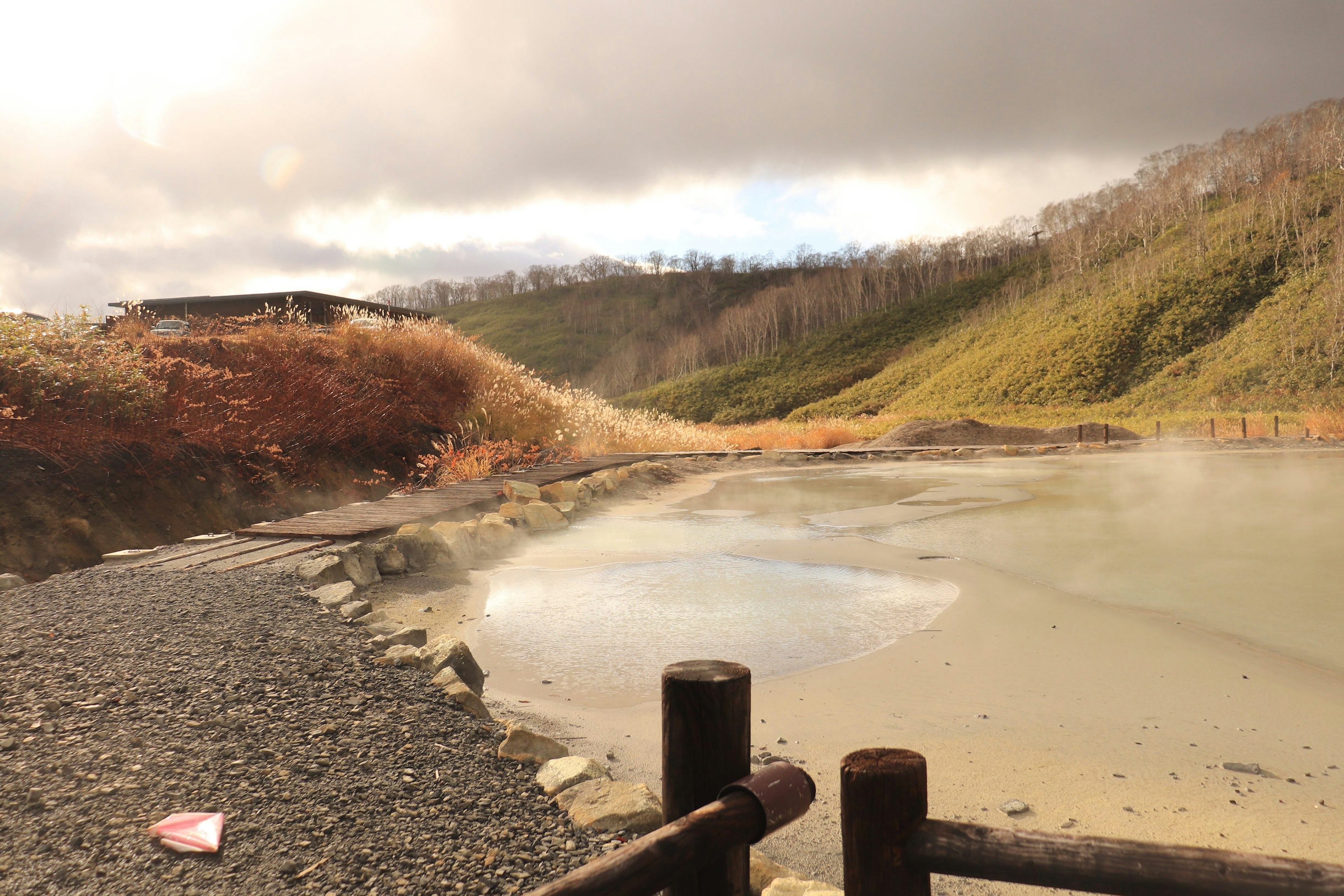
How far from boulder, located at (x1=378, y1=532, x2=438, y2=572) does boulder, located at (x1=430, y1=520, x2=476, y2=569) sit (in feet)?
0.24

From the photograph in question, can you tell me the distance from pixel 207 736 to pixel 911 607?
349 centimetres

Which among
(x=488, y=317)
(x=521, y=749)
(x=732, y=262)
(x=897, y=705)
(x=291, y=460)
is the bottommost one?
(x=897, y=705)

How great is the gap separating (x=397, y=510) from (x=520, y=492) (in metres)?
Result: 1.44

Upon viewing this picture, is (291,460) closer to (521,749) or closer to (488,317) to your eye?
(521,749)

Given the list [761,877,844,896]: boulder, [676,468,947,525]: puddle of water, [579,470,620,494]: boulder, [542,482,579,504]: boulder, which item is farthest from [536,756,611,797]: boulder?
[579,470,620,494]: boulder

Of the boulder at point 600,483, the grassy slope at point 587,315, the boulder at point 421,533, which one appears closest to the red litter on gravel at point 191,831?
the boulder at point 421,533

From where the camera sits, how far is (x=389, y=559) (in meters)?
4.85

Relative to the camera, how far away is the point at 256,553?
437 centimetres

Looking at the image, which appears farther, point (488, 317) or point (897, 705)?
point (488, 317)

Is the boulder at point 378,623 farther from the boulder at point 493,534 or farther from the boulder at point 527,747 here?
the boulder at point 493,534

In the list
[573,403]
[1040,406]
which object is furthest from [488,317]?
[573,403]

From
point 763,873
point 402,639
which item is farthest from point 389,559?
point 763,873

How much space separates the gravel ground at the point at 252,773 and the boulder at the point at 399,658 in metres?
0.05

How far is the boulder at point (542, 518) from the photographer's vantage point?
6590 mm
